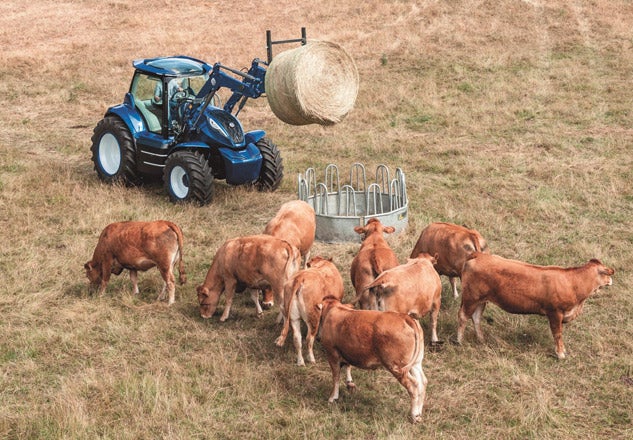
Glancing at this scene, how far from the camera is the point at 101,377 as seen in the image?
7641 millimetres

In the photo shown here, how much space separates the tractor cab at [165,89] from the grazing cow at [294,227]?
4179 mm

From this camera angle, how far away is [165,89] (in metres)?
13.5

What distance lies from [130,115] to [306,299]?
25.3ft

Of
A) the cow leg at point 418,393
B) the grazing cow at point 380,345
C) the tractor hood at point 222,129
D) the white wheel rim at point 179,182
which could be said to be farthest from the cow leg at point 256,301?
the tractor hood at point 222,129

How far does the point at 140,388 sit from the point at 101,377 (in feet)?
1.68

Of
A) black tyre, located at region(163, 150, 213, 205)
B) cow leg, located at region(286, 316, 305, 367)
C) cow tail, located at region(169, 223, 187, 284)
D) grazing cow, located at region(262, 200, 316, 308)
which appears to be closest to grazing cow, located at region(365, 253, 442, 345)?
cow leg, located at region(286, 316, 305, 367)

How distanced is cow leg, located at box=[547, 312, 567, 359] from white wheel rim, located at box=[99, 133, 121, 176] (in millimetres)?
9250

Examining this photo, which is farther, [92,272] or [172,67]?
[172,67]

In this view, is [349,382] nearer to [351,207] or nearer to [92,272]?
[92,272]

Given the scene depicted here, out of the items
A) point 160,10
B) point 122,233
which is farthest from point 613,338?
point 160,10

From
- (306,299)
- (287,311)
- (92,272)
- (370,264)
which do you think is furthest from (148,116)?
(306,299)

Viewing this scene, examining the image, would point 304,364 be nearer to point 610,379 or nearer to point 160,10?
point 610,379

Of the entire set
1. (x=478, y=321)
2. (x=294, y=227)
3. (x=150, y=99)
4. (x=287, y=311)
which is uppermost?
(x=150, y=99)

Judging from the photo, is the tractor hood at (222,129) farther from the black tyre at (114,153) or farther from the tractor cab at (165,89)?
the black tyre at (114,153)
